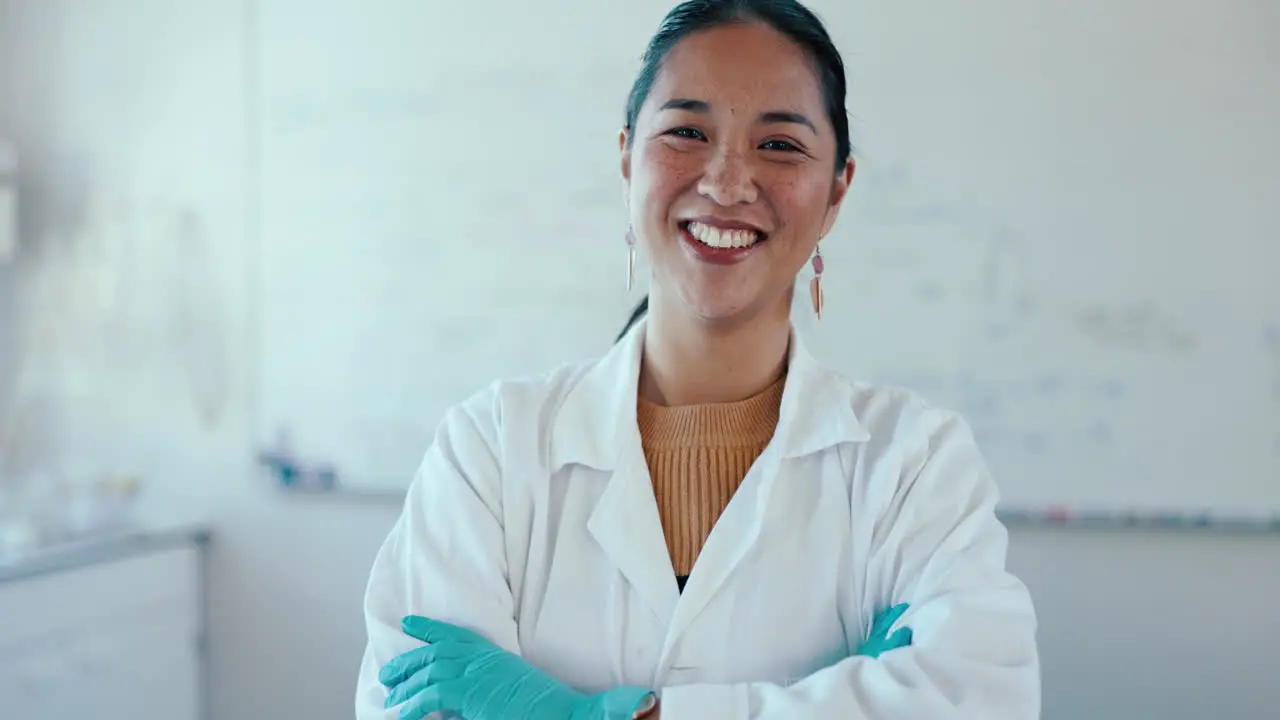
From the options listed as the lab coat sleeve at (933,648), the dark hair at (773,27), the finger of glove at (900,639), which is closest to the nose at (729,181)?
the dark hair at (773,27)

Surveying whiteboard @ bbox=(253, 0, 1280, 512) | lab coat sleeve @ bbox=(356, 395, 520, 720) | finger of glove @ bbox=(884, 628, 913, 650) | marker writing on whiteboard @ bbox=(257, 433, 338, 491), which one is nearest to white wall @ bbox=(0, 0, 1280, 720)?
marker writing on whiteboard @ bbox=(257, 433, 338, 491)

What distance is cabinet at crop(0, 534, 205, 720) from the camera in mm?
2211

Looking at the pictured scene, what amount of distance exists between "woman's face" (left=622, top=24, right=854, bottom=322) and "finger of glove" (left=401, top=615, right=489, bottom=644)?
0.43m

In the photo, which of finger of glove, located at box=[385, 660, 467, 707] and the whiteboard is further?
the whiteboard

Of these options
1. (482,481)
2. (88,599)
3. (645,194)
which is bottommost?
(88,599)

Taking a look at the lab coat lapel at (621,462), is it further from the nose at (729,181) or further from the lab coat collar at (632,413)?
the nose at (729,181)

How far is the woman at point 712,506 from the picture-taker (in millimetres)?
1024

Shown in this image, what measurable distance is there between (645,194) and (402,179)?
4.85 feet

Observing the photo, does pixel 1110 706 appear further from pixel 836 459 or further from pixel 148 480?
pixel 148 480

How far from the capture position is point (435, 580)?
111 centimetres

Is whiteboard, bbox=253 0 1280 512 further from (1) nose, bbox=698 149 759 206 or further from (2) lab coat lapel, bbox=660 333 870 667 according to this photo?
(1) nose, bbox=698 149 759 206

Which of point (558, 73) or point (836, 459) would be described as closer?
point (836, 459)

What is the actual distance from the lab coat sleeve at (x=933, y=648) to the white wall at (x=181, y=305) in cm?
170

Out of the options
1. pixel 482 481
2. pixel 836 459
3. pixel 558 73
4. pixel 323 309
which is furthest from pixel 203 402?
pixel 836 459
